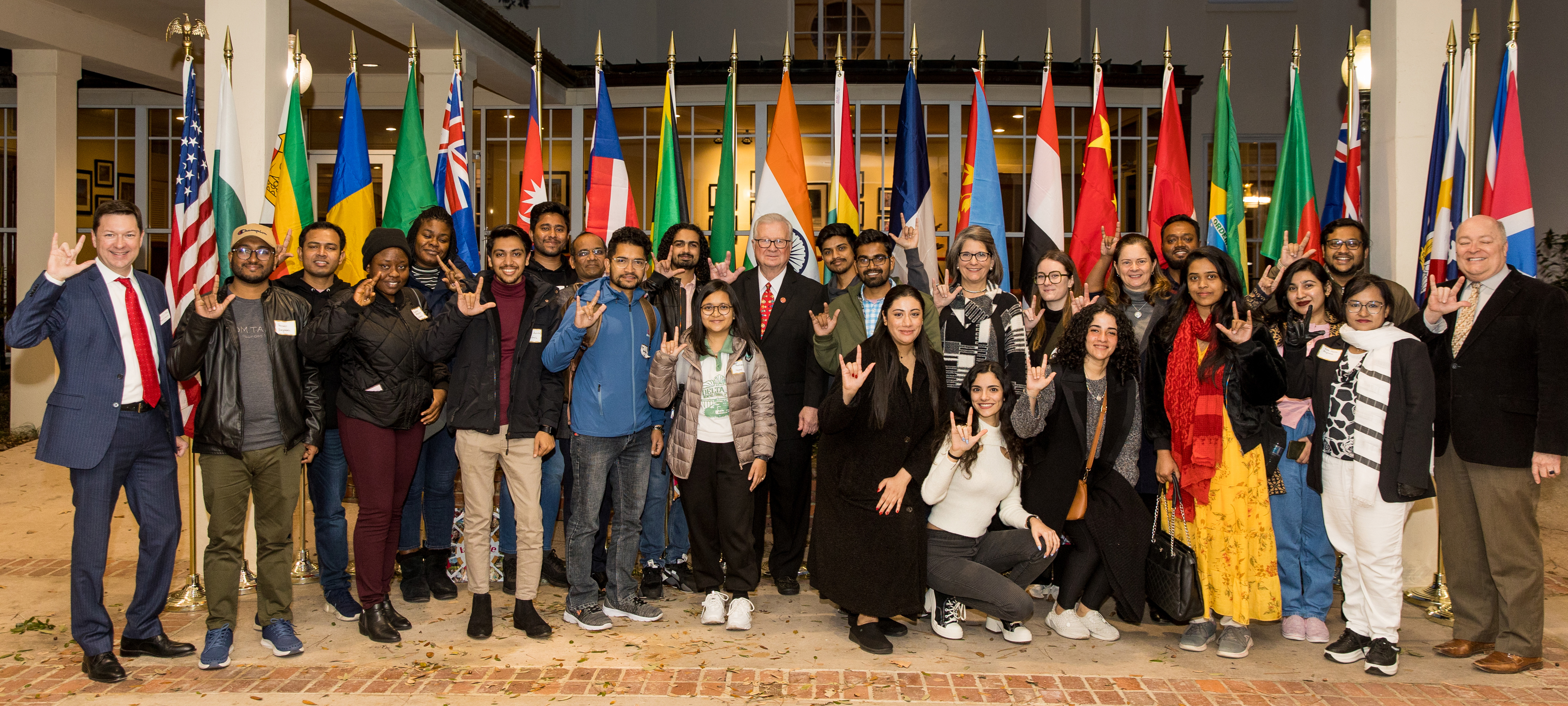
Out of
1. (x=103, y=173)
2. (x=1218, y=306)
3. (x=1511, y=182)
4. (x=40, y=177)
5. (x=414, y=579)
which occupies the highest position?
(x=103, y=173)

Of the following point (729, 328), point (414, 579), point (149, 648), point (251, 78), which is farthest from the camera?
point (251, 78)

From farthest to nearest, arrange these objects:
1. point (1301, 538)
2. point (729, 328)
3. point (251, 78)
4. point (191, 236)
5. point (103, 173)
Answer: point (103, 173), point (251, 78), point (191, 236), point (729, 328), point (1301, 538)

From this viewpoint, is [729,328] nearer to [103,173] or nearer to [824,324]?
[824,324]

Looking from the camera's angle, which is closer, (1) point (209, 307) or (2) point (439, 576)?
(1) point (209, 307)

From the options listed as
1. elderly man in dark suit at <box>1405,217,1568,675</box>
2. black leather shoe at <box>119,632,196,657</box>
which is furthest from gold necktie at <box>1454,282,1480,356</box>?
black leather shoe at <box>119,632,196,657</box>

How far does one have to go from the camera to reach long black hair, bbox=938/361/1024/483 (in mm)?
4758

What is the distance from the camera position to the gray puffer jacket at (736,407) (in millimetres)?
5047

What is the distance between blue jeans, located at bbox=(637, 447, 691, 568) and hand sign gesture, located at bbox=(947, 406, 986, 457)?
1.53 metres

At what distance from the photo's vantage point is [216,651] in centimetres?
448

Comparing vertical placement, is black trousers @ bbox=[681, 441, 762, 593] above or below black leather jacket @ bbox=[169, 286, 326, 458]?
below

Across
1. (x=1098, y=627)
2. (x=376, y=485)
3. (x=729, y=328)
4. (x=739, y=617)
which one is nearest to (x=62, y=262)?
(x=376, y=485)

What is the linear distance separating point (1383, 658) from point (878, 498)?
2.45 m

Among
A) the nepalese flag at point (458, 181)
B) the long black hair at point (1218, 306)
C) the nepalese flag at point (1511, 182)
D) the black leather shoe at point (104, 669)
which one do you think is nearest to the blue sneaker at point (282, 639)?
the black leather shoe at point (104, 669)

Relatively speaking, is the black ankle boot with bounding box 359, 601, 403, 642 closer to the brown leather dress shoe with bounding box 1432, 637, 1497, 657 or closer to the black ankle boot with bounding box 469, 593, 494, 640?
the black ankle boot with bounding box 469, 593, 494, 640
